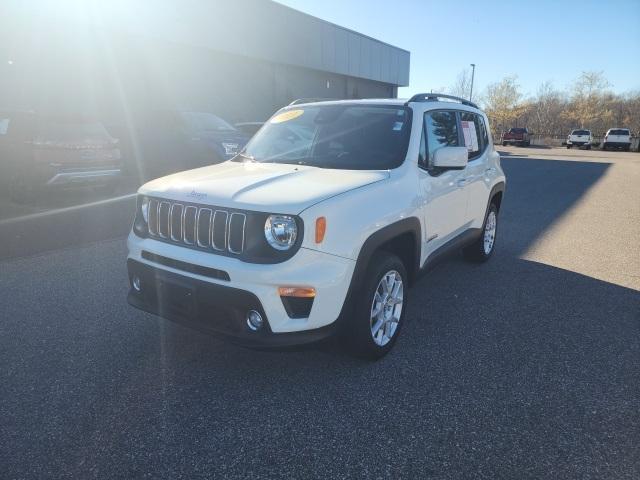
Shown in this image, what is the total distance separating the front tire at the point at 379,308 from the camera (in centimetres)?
287

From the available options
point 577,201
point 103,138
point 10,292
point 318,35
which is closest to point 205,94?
point 318,35

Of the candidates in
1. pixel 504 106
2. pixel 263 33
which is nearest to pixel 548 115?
pixel 504 106

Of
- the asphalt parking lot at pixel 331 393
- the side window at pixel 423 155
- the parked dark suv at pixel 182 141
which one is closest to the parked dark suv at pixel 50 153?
the parked dark suv at pixel 182 141

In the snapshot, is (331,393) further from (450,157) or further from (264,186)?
(450,157)

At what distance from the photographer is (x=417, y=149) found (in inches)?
138

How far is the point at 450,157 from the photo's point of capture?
3338mm

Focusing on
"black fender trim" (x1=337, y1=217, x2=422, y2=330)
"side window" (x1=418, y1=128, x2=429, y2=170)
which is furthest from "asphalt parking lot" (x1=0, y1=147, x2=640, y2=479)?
"side window" (x1=418, y1=128, x2=429, y2=170)

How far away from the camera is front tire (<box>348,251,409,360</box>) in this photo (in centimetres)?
287

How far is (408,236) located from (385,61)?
36179 millimetres

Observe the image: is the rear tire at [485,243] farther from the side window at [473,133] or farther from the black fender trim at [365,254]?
the black fender trim at [365,254]

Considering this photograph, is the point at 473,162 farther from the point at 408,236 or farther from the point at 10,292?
the point at 10,292

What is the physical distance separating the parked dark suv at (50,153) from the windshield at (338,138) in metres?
4.87

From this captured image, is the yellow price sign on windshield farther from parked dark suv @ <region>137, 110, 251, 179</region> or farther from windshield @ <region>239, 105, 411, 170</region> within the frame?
parked dark suv @ <region>137, 110, 251, 179</region>

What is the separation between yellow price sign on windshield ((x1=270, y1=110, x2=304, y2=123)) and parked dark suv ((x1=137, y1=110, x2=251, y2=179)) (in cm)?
501
